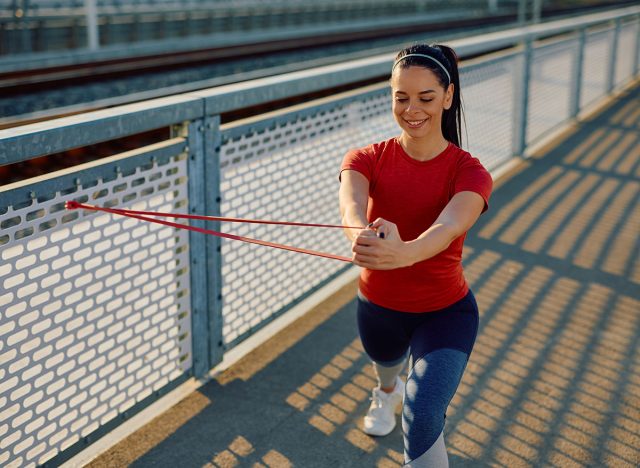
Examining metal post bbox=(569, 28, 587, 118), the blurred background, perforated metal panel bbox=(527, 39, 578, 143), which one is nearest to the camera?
perforated metal panel bbox=(527, 39, 578, 143)

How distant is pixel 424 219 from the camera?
2.63 m

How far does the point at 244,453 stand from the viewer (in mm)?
3201

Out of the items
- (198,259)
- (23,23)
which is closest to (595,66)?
(198,259)

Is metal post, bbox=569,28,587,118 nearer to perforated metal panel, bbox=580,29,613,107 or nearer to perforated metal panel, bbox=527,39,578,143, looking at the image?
perforated metal panel, bbox=527,39,578,143

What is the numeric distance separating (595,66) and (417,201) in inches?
397

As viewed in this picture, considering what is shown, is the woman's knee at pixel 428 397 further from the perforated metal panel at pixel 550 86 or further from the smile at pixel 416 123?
the perforated metal panel at pixel 550 86

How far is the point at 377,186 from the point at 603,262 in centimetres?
331

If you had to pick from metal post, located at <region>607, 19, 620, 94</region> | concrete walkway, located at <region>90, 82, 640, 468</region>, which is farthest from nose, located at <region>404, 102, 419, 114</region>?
metal post, located at <region>607, 19, 620, 94</region>

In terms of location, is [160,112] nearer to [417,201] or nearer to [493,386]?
[417,201]

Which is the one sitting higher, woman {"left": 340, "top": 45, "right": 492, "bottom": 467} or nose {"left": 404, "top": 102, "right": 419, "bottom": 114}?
nose {"left": 404, "top": 102, "right": 419, "bottom": 114}

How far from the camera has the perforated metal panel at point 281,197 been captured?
12.5ft

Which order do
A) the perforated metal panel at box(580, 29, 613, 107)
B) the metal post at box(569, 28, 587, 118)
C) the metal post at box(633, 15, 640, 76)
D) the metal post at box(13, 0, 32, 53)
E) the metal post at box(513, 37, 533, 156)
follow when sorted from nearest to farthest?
the metal post at box(513, 37, 533, 156), the metal post at box(569, 28, 587, 118), the perforated metal panel at box(580, 29, 613, 107), the metal post at box(633, 15, 640, 76), the metal post at box(13, 0, 32, 53)

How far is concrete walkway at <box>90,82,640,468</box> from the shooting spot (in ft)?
10.5

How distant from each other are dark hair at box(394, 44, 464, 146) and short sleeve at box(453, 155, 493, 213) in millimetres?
192
